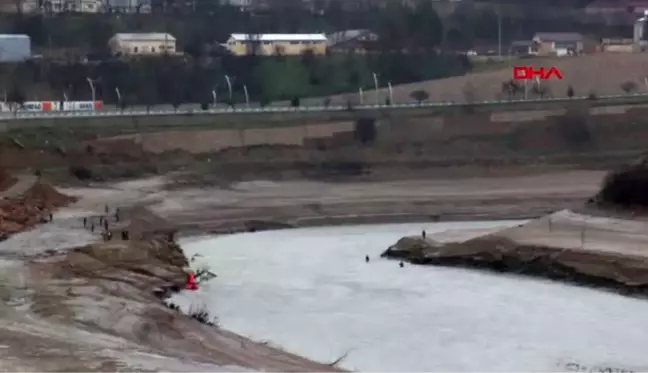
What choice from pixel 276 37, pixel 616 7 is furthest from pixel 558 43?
pixel 276 37

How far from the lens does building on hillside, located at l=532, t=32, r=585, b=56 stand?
72750 mm

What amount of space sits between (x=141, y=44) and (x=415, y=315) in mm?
44208

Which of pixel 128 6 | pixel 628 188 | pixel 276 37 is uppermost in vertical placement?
pixel 128 6

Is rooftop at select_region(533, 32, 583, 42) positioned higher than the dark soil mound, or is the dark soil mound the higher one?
rooftop at select_region(533, 32, 583, 42)

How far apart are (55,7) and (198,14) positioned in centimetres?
880

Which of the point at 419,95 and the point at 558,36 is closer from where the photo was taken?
the point at 419,95

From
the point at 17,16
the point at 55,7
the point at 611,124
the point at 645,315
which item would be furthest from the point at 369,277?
the point at 55,7

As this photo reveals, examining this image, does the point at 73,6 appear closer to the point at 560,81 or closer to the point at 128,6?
the point at 128,6

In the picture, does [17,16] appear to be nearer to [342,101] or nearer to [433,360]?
[342,101]

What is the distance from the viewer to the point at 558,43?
75062 mm

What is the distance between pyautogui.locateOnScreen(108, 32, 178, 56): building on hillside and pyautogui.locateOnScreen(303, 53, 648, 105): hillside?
10.1 metres

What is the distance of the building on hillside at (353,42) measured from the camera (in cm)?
6827

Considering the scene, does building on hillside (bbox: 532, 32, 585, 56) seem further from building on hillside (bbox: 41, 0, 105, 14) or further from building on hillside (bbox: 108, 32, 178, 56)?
building on hillside (bbox: 41, 0, 105, 14)

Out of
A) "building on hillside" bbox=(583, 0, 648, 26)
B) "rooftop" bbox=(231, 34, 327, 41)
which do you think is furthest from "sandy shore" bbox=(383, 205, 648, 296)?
"building on hillside" bbox=(583, 0, 648, 26)
